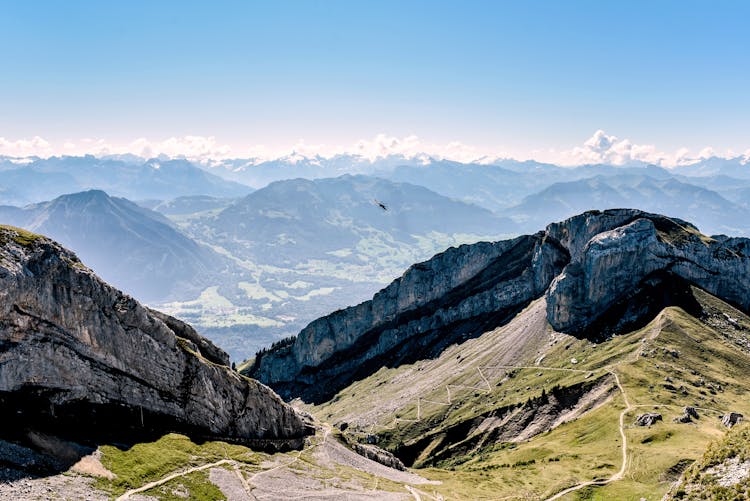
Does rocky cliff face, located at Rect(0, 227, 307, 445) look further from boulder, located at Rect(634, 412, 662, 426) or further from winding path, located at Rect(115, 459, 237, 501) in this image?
boulder, located at Rect(634, 412, 662, 426)

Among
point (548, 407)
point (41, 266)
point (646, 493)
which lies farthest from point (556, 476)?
point (41, 266)

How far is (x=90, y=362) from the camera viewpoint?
9681cm

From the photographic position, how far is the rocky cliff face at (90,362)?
86188 millimetres

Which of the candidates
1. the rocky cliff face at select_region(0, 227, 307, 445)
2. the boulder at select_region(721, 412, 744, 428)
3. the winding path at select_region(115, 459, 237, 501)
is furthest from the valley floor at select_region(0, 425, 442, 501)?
the boulder at select_region(721, 412, 744, 428)

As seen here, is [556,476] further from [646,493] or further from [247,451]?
[247,451]

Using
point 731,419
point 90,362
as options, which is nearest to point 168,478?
point 90,362

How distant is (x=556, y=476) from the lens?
131m

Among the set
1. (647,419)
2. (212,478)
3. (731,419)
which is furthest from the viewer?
(647,419)

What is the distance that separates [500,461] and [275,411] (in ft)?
246

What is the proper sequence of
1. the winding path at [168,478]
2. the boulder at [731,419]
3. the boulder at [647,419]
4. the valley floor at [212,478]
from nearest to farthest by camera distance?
the valley floor at [212,478] < the winding path at [168,478] < the boulder at [731,419] < the boulder at [647,419]

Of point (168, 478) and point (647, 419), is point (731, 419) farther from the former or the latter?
point (168, 478)

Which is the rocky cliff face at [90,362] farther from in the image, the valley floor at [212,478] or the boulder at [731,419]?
the boulder at [731,419]

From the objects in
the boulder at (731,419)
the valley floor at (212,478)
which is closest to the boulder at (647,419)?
the boulder at (731,419)

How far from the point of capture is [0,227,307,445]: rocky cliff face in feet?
283
